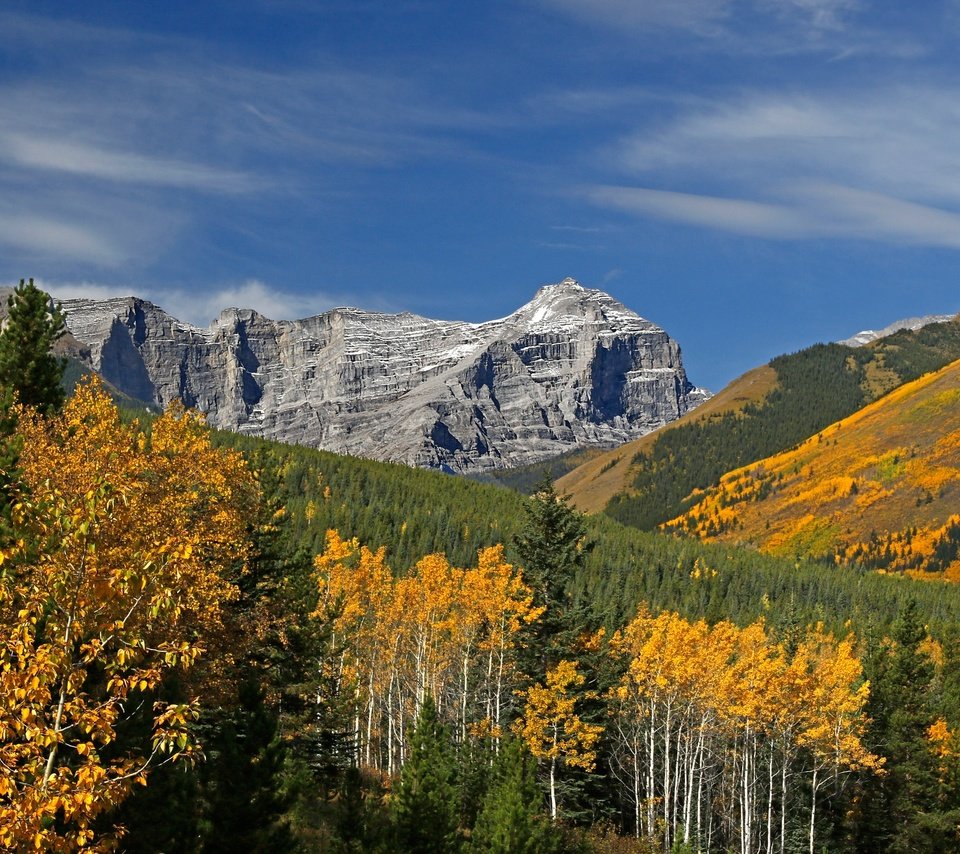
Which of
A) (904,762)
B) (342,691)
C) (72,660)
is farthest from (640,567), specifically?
(72,660)

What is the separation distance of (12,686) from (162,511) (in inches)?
719

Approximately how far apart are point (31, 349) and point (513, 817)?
2903 centimetres

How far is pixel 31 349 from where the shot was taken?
42.2m

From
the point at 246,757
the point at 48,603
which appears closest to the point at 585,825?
the point at 246,757

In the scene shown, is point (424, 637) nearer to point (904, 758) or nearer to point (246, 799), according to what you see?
point (904, 758)

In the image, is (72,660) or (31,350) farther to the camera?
(31,350)

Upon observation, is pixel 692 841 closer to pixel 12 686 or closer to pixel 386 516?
pixel 12 686

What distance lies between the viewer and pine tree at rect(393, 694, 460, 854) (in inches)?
1218

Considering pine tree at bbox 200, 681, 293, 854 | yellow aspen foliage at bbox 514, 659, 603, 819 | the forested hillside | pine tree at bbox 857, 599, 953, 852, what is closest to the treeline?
the forested hillside

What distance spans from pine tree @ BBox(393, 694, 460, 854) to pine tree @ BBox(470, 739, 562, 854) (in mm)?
1312

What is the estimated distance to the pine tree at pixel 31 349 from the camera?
41.2 meters

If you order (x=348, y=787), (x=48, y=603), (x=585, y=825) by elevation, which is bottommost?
(x=585, y=825)

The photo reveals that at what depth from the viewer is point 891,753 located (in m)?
61.2

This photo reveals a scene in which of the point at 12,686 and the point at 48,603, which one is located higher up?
the point at 48,603
